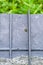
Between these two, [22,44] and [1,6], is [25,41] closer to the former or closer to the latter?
[22,44]

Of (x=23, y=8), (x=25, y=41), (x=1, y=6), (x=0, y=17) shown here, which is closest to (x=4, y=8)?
(x=1, y=6)

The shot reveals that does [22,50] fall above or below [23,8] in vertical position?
below

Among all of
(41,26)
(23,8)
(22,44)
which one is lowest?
(22,44)

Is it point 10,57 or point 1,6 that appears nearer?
point 10,57

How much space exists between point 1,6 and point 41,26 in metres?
1.61

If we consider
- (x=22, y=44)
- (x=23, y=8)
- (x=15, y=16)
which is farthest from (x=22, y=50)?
(x=23, y=8)

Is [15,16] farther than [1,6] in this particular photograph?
No

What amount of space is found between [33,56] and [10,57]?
583mm

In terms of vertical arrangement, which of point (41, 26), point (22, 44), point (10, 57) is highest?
point (41, 26)

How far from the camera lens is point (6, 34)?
195 inches

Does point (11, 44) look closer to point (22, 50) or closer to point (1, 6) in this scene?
point (22, 50)

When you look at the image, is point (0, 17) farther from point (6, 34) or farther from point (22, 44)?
point (22, 44)

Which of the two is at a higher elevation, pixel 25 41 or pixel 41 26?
pixel 41 26

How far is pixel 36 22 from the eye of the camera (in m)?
5.02
